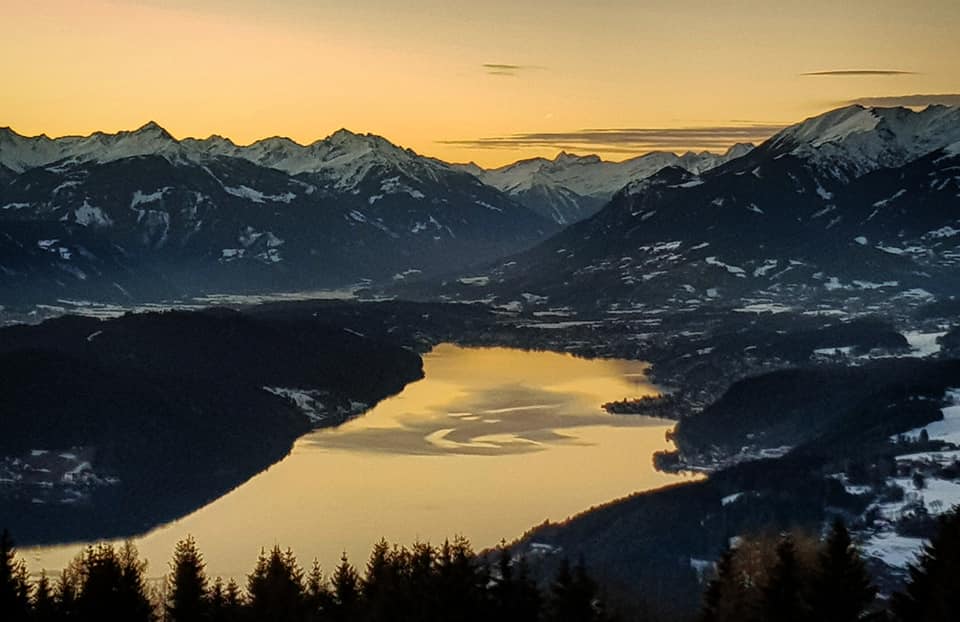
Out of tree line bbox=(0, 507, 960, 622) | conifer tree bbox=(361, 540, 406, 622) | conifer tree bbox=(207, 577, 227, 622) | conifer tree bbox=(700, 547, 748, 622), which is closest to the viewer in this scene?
tree line bbox=(0, 507, 960, 622)

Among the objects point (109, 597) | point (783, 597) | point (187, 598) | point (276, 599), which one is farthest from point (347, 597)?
point (783, 597)

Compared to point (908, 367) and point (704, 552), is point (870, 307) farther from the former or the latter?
point (704, 552)

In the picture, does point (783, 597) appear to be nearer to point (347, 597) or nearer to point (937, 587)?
point (937, 587)

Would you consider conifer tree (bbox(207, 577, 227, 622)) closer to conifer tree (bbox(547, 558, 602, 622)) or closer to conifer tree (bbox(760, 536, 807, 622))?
conifer tree (bbox(547, 558, 602, 622))

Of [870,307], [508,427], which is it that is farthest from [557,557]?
[870,307]

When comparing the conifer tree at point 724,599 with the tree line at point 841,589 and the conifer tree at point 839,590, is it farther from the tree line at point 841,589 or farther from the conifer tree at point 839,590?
the conifer tree at point 839,590

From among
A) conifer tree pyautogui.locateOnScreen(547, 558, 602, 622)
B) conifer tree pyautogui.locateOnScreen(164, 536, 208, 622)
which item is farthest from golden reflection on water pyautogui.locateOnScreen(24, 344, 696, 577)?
conifer tree pyautogui.locateOnScreen(547, 558, 602, 622)
